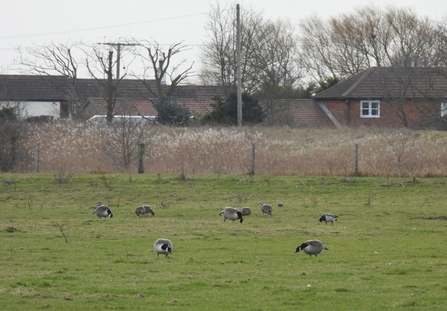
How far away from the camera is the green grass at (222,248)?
10188mm

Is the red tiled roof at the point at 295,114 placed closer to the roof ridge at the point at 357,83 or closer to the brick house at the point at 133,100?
the brick house at the point at 133,100

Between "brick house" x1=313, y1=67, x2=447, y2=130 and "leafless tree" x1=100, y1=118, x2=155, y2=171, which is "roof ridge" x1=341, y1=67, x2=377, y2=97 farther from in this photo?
"leafless tree" x1=100, y1=118, x2=155, y2=171

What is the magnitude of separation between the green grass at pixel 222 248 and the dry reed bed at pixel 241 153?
361cm

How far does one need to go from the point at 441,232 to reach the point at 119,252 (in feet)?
25.2

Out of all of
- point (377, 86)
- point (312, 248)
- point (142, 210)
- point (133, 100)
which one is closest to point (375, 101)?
point (377, 86)

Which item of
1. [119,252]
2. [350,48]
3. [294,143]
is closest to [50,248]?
[119,252]

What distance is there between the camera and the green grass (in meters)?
10.2

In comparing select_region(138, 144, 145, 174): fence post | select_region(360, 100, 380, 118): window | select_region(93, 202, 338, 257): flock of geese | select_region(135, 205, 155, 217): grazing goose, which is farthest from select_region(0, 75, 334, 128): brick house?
select_region(93, 202, 338, 257): flock of geese

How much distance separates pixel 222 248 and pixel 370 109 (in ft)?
160

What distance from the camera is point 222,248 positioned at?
595 inches

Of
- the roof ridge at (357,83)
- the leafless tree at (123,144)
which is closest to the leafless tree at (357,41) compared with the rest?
the roof ridge at (357,83)

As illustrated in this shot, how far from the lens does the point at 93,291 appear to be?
412 inches

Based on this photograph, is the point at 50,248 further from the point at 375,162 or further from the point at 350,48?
the point at 350,48

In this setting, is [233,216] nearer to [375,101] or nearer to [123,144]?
[123,144]
